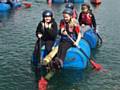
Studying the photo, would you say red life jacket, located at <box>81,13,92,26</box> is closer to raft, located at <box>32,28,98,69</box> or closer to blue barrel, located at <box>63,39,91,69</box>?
raft, located at <box>32,28,98,69</box>

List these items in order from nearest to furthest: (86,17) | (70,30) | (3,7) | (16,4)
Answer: (70,30), (86,17), (3,7), (16,4)

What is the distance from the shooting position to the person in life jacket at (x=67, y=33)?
17.8 meters

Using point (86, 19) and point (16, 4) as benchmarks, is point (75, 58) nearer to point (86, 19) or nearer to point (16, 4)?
point (86, 19)

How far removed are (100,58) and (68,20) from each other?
184 inches

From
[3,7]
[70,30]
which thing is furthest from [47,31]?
[3,7]

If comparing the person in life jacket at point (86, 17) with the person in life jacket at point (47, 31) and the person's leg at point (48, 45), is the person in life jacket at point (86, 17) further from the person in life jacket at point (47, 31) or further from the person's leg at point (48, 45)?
the person's leg at point (48, 45)

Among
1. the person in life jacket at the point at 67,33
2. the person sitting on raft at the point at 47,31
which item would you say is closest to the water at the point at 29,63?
the person in life jacket at the point at 67,33

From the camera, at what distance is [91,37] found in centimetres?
2314

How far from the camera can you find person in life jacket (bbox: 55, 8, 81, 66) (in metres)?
17.8

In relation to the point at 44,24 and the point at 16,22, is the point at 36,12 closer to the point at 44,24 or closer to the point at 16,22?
the point at 16,22

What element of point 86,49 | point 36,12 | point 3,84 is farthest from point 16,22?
point 3,84

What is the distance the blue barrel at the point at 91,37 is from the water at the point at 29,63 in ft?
2.10

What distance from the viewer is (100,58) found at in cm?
2158

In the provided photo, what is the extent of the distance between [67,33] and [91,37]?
4808 millimetres
